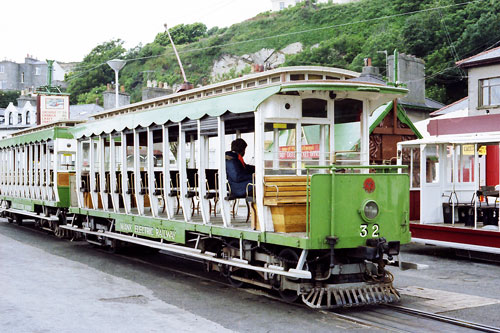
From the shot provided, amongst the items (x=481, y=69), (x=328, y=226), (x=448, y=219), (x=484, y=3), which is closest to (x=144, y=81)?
(x=484, y=3)

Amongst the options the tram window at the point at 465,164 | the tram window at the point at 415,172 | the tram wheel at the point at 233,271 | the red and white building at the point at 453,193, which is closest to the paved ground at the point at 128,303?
the tram wheel at the point at 233,271

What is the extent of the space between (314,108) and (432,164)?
6.83 meters

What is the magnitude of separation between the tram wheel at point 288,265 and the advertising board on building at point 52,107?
89.2ft

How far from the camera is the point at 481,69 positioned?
81.1ft

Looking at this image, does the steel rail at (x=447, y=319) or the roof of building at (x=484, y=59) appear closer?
the steel rail at (x=447, y=319)

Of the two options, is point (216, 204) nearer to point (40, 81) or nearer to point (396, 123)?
point (396, 123)

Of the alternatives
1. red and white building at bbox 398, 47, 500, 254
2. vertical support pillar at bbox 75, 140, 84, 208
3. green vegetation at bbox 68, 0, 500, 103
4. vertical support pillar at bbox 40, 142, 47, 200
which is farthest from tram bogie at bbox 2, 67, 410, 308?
green vegetation at bbox 68, 0, 500, 103

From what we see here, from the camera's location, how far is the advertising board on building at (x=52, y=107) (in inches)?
1315

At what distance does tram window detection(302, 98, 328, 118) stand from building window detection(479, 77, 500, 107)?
17.8 m

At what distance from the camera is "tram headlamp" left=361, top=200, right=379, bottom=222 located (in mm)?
7812

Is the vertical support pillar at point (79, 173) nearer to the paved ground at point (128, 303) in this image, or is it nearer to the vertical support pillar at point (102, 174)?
the vertical support pillar at point (102, 174)

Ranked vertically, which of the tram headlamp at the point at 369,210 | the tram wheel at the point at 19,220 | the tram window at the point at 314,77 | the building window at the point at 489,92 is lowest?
the tram wheel at the point at 19,220

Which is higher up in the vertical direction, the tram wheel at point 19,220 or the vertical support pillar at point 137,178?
the vertical support pillar at point 137,178

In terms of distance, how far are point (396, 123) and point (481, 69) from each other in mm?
8433
